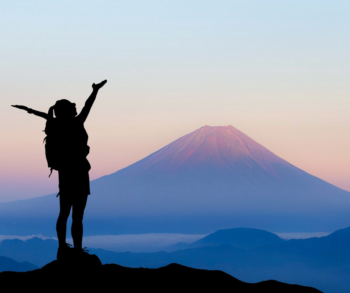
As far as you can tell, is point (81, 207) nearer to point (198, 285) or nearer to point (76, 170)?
point (76, 170)

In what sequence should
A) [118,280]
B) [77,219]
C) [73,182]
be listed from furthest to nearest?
[77,219] < [73,182] < [118,280]

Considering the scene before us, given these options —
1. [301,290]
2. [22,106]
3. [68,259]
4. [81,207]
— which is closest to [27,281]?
[68,259]

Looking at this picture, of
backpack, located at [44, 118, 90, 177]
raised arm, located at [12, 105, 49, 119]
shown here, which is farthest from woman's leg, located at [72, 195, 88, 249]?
raised arm, located at [12, 105, 49, 119]

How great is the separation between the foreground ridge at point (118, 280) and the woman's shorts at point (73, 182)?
4.37ft

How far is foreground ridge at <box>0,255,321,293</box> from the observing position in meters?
10.8

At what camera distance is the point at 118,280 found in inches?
439

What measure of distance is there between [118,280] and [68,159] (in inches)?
102

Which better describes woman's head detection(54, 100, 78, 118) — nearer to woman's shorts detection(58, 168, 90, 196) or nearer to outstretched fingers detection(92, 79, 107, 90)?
outstretched fingers detection(92, 79, 107, 90)

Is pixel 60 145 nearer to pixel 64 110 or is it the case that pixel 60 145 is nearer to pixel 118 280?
pixel 64 110

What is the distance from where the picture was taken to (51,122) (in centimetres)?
1138

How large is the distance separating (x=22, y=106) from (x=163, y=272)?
174 inches

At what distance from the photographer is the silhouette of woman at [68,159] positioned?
11.4 metres

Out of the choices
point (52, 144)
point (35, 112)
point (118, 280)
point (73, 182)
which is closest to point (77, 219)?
point (73, 182)

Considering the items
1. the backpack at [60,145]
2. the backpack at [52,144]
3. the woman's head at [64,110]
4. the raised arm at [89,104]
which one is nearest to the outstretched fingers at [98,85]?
the raised arm at [89,104]
